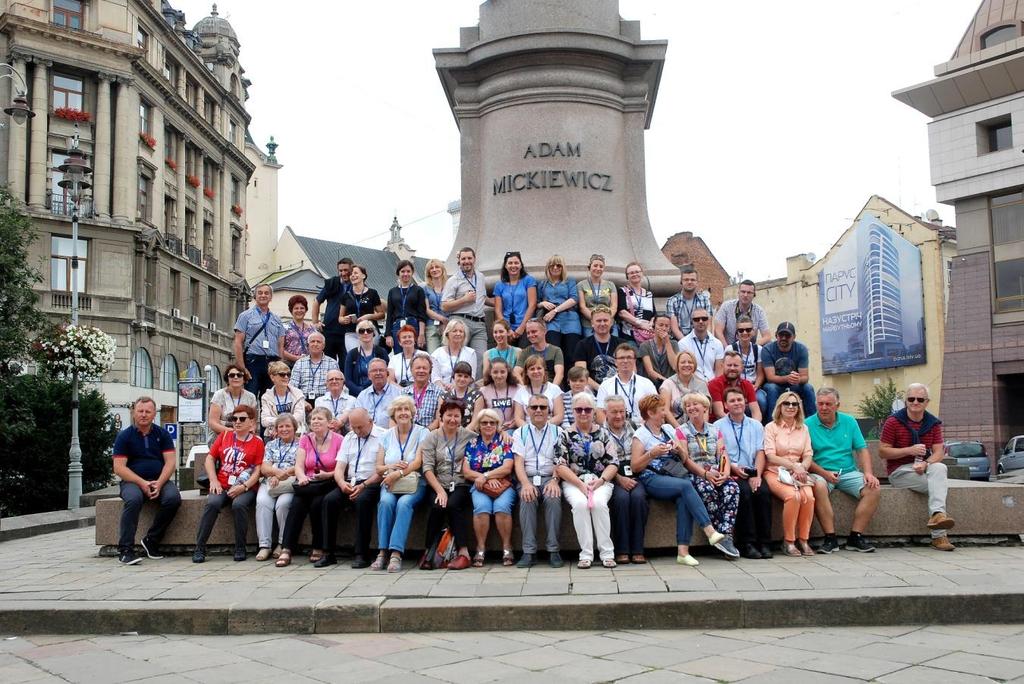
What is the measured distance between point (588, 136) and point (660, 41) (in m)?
1.64

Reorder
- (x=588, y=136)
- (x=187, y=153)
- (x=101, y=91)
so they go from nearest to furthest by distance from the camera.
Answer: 1. (x=588, y=136)
2. (x=101, y=91)
3. (x=187, y=153)

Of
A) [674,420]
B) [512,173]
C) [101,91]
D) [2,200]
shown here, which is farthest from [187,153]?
[674,420]

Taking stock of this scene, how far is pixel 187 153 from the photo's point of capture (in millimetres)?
57875

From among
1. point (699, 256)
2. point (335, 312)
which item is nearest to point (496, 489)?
point (335, 312)

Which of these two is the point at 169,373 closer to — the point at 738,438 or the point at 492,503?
the point at 492,503

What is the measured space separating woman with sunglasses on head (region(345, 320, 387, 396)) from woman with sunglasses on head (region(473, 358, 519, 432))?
1790 mm

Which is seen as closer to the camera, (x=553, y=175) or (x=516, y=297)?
(x=516, y=297)

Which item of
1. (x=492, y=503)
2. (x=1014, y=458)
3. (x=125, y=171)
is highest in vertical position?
(x=125, y=171)

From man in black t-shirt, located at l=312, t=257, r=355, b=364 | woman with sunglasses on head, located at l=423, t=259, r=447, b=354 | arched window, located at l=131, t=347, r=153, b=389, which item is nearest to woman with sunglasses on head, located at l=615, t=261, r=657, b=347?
woman with sunglasses on head, located at l=423, t=259, r=447, b=354

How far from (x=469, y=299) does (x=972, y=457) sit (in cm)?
2650

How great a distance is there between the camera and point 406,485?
864cm

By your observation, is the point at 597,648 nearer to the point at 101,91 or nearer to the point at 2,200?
the point at 2,200

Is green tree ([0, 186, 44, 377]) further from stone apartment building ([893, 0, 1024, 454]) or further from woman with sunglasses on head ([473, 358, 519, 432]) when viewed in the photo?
stone apartment building ([893, 0, 1024, 454])

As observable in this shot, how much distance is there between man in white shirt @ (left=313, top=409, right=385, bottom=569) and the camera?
8719 mm
